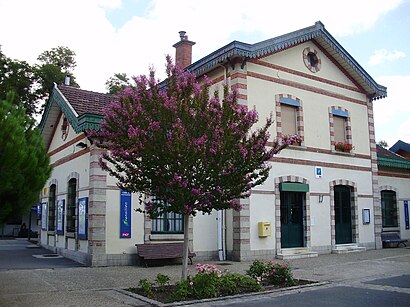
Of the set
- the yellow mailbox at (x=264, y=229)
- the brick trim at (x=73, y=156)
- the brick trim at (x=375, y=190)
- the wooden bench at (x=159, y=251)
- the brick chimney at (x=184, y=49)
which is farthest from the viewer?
the brick chimney at (x=184, y=49)

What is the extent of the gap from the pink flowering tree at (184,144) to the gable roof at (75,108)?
14.9 ft

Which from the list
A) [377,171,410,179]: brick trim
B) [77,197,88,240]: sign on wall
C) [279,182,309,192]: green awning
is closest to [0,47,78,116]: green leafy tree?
[77,197,88,240]: sign on wall

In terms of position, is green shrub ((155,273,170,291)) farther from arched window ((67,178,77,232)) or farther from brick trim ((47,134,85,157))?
arched window ((67,178,77,232))

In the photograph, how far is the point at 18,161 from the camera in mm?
5820

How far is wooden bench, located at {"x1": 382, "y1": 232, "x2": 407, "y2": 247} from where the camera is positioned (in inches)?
771

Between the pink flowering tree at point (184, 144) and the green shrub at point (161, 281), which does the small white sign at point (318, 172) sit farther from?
the green shrub at point (161, 281)

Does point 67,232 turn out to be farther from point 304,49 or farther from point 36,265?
point 304,49

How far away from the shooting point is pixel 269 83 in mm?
16109

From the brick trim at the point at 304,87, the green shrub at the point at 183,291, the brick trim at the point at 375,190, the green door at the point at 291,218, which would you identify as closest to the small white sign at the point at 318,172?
the green door at the point at 291,218

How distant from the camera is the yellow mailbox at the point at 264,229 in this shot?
14.8m

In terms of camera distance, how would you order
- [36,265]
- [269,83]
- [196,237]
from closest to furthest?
[36,265]
[196,237]
[269,83]

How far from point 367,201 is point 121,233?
10.8 meters

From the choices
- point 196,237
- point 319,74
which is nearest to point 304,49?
point 319,74

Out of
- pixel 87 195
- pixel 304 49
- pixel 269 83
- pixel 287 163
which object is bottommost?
pixel 87 195
